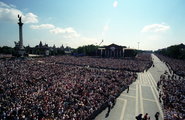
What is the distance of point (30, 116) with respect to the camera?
498 inches

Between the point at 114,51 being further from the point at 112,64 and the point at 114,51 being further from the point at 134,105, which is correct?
the point at 134,105

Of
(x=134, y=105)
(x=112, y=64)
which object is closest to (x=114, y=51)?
(x=112, y=64)

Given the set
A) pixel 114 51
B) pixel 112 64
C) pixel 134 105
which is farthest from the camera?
pixel 114 51

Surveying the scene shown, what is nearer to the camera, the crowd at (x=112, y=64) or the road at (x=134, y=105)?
the road at (x=134, y=105)

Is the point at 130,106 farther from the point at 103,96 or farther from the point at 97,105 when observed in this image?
the point at 97,105

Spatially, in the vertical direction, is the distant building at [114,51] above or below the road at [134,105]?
above

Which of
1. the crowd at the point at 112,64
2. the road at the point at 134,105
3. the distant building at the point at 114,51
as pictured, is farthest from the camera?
the distant building at the point at 114,51

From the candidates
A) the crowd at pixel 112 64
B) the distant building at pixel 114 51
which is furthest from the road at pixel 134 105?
the distant building at pixel 114 51

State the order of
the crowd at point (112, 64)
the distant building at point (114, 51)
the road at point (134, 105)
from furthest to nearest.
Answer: the distant building at point (114, 51)
the crowd at point (112, 64)
the road at point (134, 105)

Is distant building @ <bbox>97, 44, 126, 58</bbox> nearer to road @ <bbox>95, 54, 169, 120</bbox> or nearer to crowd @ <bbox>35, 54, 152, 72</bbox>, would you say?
crowd @ <bbox>35, 54, 152, 72</bbox>

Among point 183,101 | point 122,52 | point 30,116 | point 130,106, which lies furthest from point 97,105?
point 122,52

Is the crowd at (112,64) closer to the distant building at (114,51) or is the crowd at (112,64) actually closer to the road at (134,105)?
the road at (134,105)

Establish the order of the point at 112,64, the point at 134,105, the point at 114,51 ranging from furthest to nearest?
the point at 114,51, the point at 112,64, the point at 134,105

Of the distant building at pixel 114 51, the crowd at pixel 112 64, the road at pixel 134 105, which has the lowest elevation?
the road at pixel 134 105
